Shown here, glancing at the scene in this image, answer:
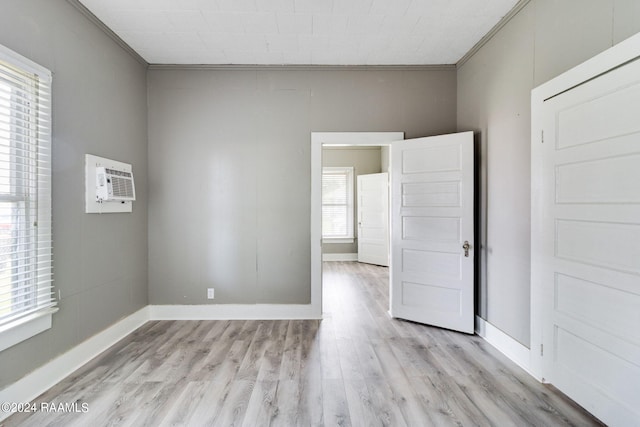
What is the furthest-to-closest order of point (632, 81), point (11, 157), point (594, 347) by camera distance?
point (11, 157)
point (594, 347)
point (632, 81)

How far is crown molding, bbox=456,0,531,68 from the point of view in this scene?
253 centimetres

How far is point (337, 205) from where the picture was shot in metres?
7.65

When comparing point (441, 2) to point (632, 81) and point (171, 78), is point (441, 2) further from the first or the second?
point (171, 78)

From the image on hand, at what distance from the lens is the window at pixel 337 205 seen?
7594mm

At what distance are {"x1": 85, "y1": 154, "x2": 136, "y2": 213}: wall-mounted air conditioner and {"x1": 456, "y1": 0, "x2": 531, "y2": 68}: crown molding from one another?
3779 mm

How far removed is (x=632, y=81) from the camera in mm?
1622

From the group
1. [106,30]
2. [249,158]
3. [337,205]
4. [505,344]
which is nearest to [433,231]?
[505,344]

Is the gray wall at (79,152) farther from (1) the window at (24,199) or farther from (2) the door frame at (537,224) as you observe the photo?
(2) the door frame at (537,224)

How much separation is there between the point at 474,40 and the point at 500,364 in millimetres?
3048

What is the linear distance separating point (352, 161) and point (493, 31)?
15.5ft

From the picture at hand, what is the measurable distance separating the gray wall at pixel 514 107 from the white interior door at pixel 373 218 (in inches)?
141

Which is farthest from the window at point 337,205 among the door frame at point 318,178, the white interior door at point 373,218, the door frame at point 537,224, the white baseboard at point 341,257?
the door frame at point 537,224

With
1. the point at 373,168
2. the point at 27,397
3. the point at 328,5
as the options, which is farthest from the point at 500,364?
the point at 373,168

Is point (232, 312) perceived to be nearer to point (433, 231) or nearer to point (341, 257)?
point (433, 231)
